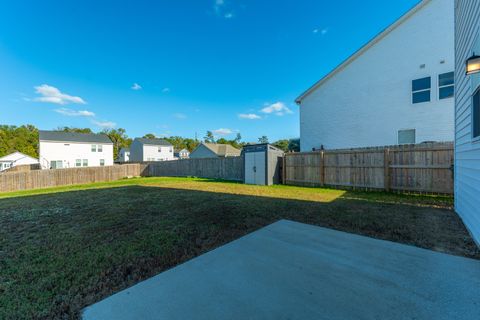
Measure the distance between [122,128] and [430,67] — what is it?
55.3 metres

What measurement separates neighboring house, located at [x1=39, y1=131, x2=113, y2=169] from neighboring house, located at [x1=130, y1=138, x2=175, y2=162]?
4796 millimetres

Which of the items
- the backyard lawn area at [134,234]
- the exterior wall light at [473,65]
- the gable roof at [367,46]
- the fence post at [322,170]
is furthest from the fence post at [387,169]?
the gable roof at [367,46]

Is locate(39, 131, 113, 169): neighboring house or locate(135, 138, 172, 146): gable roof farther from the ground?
locate(135, 138, 172, 146): gable roof

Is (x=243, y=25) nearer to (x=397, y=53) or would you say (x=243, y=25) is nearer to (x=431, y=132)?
(x=397, y=53)

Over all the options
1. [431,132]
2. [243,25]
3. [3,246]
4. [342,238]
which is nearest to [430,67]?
[431,132]

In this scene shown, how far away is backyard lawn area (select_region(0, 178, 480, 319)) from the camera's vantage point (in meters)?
2.03

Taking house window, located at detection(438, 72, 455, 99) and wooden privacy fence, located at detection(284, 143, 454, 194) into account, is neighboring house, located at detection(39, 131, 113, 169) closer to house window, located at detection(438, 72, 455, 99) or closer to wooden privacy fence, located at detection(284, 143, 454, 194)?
wooden privacy fence, located at detection(284, 143, 454, 194)

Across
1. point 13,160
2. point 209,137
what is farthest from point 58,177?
point 209,137

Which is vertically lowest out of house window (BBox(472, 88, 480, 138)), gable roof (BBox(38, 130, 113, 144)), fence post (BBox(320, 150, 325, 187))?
fence post (BBox(320, 150, 325, 187))

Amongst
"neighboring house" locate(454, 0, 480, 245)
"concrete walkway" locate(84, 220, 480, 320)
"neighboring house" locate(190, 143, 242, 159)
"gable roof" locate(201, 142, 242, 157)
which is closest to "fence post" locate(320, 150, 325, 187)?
"neighboring house" locate(454, 0, 480, 245)

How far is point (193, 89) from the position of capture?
2047 cm

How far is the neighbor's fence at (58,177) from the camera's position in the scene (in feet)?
38.3

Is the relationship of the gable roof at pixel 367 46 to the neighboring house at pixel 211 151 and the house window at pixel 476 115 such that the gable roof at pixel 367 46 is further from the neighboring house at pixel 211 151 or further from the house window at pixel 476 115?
the neighboring house at pixel 211 151

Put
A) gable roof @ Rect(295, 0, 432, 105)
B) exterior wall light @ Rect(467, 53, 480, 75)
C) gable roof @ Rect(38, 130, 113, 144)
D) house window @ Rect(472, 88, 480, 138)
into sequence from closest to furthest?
exterior wall light @ Rect(467, 53, 480, 75)
house window @ Rect(472, 88, 480, 138)
gable roof @ Rect(295, 0, 432, 105)
gable roof @ Rect(38, 130, 113, 144)
